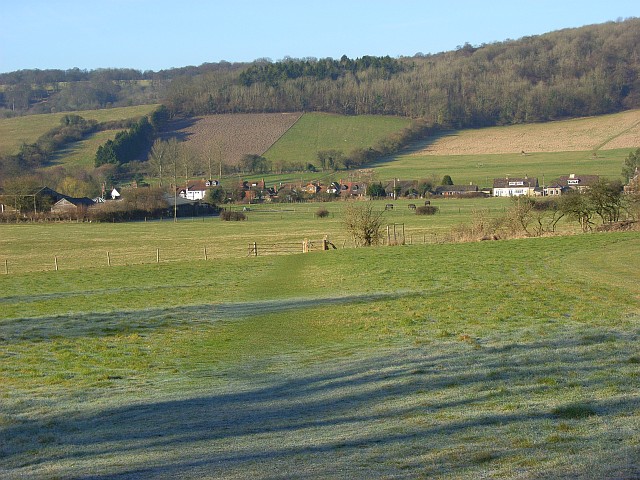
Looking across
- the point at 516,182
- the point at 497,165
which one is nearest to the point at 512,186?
the point at 516,182

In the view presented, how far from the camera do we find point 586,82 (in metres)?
144

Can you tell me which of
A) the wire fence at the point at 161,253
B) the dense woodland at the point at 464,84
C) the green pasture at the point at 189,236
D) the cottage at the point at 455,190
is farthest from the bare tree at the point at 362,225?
the dense woodland at the point at 464,84

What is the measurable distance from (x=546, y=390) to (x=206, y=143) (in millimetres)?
132103

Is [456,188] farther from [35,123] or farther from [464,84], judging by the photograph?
[35,123]

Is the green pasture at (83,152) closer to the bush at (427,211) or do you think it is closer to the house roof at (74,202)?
the house roof at (74,202)

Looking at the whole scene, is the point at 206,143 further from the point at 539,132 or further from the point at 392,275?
the point at 392,275

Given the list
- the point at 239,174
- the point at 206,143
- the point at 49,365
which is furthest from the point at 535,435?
the point at 206,143

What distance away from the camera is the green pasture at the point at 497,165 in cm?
10838

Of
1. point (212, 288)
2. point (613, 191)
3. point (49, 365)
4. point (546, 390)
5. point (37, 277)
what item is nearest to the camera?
point (546, 390)

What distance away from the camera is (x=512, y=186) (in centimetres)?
10888

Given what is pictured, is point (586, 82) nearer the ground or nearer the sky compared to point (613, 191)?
nearer the sky

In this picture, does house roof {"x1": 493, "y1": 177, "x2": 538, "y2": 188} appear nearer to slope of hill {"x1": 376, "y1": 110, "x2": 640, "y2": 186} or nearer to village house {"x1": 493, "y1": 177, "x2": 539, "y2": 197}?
village house {"x1": 493, "y1": 177, "x2": 539, "y2": 197}

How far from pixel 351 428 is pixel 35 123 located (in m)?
151

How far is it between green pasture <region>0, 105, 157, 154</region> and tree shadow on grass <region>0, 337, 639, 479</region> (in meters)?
127
